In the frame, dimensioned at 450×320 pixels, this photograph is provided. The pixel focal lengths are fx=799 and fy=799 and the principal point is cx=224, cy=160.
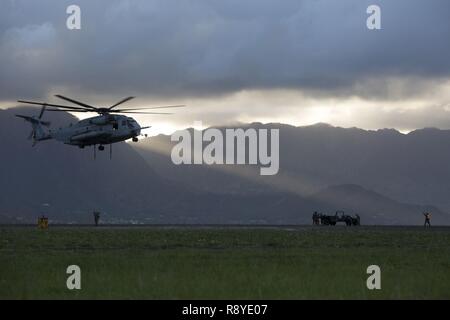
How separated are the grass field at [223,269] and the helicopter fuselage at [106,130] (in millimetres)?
34897

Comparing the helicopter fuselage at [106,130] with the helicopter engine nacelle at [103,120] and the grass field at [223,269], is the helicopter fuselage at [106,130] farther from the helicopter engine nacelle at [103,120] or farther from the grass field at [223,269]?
the grass field at [223,269]

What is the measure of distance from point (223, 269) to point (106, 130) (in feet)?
190

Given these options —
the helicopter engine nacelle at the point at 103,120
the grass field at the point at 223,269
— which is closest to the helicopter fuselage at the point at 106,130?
the helicopter engine nacelle at the point at 103,120

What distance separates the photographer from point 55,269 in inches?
1302

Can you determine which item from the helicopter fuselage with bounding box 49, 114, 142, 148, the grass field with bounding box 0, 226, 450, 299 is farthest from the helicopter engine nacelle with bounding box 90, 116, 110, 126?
the grass field with bounding box 0, 226, 450, 299

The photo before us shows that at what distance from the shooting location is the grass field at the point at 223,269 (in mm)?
25844

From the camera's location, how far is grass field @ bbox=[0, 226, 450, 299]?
2584 centimetres

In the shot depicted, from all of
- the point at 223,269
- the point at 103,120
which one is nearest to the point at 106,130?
the point at 103,120

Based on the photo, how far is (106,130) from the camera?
88.8 m

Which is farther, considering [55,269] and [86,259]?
[86,259]

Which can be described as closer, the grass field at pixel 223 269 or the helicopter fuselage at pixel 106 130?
the grass field at pixel 223 269

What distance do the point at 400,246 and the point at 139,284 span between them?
27.6 meters
